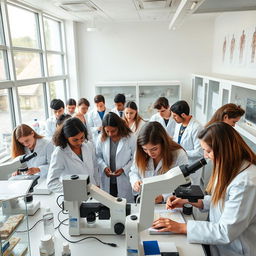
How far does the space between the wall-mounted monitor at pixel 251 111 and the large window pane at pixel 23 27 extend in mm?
2917

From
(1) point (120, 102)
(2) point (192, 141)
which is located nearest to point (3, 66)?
(1) point (120, 102)

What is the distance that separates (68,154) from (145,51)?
3456mm

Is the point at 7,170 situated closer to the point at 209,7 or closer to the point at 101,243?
the point at 101,243

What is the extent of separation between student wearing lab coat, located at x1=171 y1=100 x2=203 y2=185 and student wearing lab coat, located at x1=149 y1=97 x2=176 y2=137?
446 mm

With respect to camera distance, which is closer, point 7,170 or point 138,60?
point 7,170

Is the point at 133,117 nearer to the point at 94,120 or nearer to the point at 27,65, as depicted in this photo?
the point at 94,120

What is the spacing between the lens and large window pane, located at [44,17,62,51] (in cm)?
399

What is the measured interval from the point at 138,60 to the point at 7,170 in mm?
3968

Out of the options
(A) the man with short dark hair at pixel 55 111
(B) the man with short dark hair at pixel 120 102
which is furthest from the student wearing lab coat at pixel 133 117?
(A) the man with short dark hair at pixel 55 111

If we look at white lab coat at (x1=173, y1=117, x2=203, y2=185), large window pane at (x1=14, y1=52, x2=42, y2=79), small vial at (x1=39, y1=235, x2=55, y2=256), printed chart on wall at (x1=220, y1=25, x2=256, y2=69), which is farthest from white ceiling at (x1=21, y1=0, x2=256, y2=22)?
small vial at (x1=39, y1=235, x2=55, y2=256)

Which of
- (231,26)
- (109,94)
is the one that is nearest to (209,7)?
(231,26)

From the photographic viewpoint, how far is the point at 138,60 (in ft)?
15.4

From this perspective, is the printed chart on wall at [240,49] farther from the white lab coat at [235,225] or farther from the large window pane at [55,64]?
the large window pane at [55,64]

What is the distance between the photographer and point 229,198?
42.8 inches
